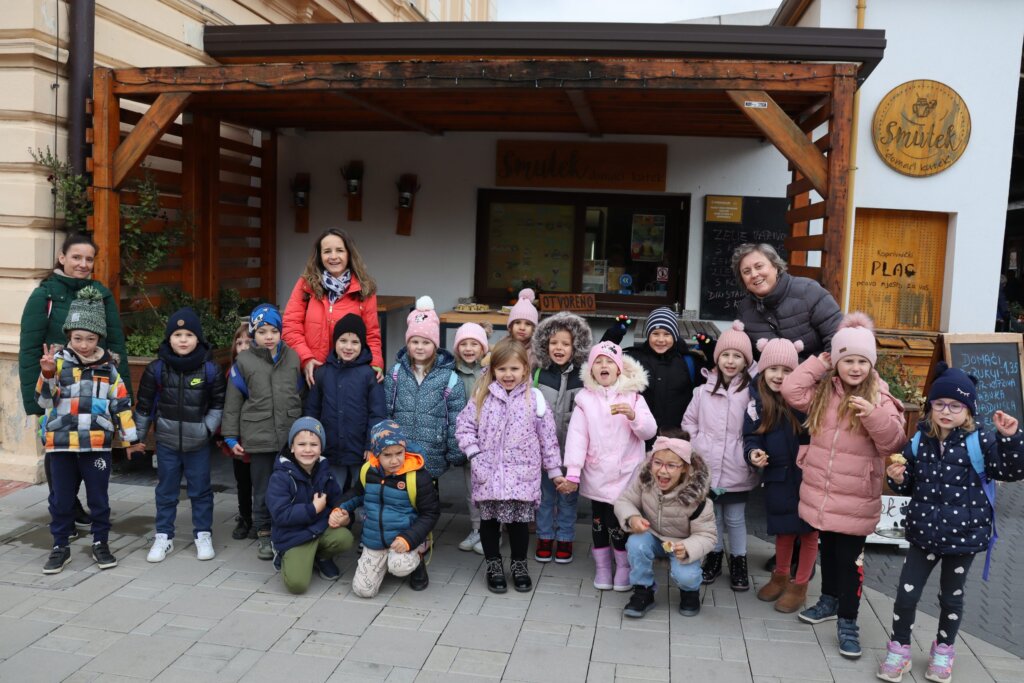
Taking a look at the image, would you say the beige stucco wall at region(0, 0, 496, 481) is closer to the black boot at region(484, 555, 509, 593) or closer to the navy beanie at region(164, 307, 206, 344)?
the navy beanie at region(164, 307, 206, 344)

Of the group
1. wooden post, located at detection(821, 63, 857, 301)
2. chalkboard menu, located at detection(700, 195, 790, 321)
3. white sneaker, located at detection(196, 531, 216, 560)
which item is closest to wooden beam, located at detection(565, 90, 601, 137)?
chalkboard menu, located at detection(700, 195, 790, 321)

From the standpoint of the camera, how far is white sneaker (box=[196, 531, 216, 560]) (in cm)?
503

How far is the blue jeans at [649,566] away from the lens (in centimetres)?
436

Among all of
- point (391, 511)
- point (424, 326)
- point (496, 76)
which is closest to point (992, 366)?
point (496, 76)

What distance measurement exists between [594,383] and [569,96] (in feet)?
9.76

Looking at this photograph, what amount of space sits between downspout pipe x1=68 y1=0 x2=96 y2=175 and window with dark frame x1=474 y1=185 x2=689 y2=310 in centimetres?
434

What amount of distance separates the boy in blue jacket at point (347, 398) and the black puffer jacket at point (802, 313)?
2.30m

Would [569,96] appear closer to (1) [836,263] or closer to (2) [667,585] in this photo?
(1) [836,263]

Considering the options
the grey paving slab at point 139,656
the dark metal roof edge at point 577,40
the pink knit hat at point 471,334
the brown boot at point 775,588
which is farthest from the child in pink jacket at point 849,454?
the grey paving slab at point 139,656

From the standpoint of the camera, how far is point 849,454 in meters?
4.07

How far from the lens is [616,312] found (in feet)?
30.8

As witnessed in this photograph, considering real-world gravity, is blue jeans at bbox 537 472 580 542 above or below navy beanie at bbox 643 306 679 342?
below

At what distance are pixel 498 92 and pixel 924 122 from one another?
4.49m

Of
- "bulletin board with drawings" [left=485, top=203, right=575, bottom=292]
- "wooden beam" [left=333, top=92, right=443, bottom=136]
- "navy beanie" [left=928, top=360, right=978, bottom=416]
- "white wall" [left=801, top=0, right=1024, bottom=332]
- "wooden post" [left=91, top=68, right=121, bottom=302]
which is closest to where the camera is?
"navy beanie" [left=928, top=360, right=978, bottom=416]
